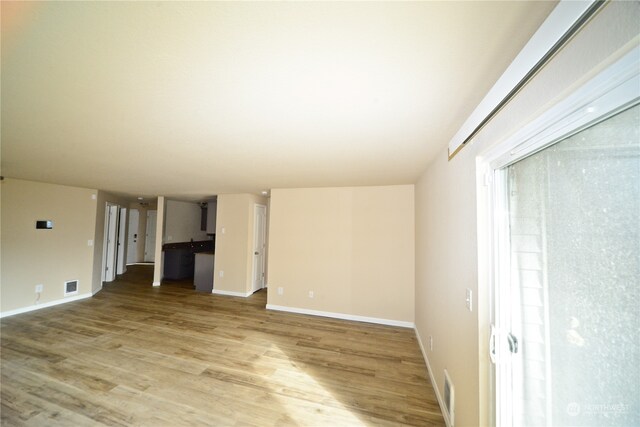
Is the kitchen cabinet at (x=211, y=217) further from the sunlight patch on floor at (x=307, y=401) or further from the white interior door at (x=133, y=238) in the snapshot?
the sunlight patch on floor at (x=307, y=401)

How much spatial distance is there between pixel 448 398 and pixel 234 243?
4.60 metres

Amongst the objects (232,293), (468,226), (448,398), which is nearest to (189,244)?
(232,293)

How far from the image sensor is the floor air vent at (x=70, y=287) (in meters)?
4.38

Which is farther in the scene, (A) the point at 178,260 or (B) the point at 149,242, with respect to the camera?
(B) the point at 149,242

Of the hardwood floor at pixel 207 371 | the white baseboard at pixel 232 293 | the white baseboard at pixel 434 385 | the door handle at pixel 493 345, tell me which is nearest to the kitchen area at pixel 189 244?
the white baseboard at pixel 232 293

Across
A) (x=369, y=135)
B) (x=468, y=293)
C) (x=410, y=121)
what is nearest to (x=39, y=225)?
(x=369, y=135)

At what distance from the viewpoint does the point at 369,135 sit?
68.4 inches

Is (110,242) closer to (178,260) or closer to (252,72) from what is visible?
(178,260)

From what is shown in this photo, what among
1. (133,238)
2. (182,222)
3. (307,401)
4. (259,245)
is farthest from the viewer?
(133,238)

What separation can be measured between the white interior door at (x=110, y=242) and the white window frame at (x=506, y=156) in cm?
794

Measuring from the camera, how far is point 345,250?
13.0 ft

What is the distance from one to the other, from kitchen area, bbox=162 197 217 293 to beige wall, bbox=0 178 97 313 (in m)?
1.76

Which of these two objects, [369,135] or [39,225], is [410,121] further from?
[39,225]

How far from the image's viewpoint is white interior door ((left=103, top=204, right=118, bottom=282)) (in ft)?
19.2
